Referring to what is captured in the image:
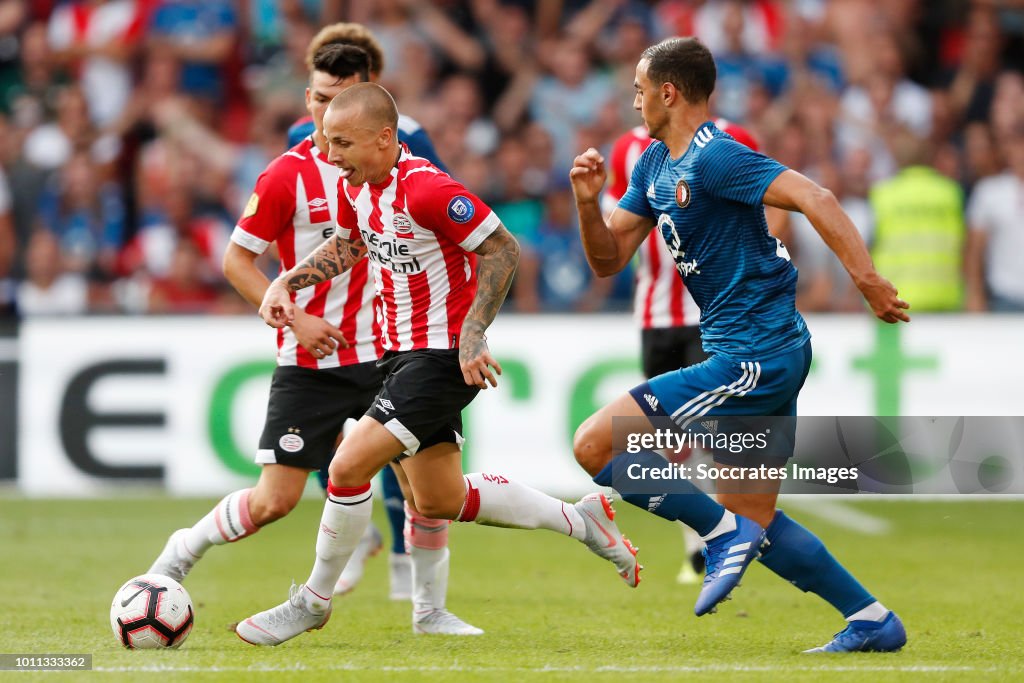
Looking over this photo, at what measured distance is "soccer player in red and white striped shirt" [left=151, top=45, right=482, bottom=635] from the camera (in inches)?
259

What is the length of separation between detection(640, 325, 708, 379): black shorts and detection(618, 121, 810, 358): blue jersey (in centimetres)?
235

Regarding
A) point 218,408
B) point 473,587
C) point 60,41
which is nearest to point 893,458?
point 473,587

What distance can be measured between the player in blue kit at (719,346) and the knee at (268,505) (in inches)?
55.1

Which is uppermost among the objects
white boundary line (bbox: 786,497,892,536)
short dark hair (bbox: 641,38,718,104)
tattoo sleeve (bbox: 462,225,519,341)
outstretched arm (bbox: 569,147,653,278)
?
short dark hair (bbox: 641,38,718,104)

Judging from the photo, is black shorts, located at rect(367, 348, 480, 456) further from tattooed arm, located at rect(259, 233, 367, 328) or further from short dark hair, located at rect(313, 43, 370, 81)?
short dark hair, located at rect(313, 43, 370, 81)

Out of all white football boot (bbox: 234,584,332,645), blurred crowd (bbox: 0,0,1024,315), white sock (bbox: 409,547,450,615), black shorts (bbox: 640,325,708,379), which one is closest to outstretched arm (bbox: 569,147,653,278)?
white sock (bbox: 409,547,450,615)

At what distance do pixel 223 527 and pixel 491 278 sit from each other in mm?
1687

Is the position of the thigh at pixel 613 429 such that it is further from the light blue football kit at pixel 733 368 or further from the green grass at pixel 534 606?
the green grass at pixel 534 606

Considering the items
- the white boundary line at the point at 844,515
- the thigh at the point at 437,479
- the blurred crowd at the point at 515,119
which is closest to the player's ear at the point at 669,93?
the thigh at the point at 437,479

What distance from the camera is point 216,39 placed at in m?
14.7

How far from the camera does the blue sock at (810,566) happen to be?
582 centimetres

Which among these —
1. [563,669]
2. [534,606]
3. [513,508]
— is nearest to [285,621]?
[513,508]

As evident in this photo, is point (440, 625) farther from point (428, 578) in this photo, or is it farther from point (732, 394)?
point (732, 394)

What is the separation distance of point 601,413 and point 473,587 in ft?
7.93
